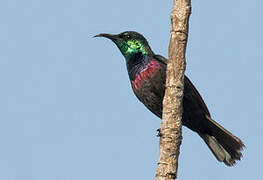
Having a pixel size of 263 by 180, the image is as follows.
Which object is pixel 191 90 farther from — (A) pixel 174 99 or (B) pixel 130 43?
(A) pixel 174 99

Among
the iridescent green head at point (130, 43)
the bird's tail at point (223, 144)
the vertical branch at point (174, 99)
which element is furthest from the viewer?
the iridescent green head at point (130, 43)

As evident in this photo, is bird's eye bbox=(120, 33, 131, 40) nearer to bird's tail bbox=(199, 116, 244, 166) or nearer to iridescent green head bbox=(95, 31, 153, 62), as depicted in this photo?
iridescent green head bbox=(95, 31, 153, 62)

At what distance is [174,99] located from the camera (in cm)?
551

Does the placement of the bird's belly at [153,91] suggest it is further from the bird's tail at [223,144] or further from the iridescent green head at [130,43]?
the bird's tail at [223,144]

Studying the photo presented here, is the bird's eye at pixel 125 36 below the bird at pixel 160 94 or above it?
above

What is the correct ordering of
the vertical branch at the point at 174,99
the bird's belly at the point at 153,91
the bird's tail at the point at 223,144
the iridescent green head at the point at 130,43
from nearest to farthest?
the vertical branch at the point at 174,99 → the bird's belly at the point at 153,91 → the bird's tail at the point at 223,144 → the iridescent green head at the point at 130,43

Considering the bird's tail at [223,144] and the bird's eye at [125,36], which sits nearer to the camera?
the bird's tail at [223,144]

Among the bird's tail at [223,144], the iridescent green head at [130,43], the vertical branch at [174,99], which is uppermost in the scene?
the iridescent green head at [130,43]

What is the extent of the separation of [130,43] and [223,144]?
6.20 feet

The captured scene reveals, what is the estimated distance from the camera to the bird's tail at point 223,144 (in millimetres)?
7982

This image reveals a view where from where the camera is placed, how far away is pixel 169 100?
217 inches

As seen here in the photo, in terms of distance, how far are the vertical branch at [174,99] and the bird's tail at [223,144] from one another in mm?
2494

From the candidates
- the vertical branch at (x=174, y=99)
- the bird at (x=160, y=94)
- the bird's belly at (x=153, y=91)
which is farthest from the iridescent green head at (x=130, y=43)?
the vertical branch at (x=174, y=99)

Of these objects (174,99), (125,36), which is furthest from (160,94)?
(174,99)
